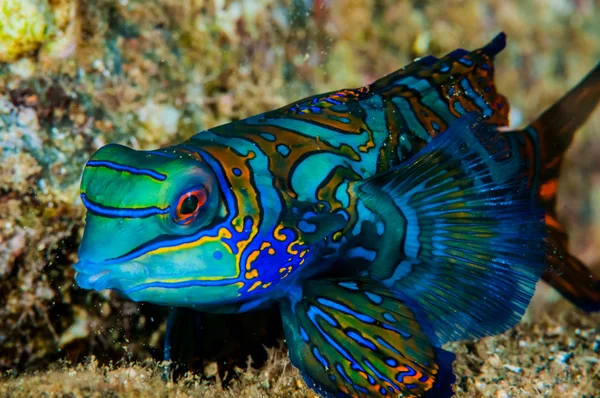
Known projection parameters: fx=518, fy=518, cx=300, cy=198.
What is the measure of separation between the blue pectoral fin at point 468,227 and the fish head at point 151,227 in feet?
3.21

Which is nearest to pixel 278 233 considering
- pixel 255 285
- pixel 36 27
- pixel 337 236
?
pixel 255 285

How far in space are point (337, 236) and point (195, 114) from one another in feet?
7.96

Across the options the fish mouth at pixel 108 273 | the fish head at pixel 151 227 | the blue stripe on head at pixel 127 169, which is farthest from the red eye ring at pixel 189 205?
Answer: the fish mouth at pixel 108 273

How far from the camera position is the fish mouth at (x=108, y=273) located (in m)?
2.39

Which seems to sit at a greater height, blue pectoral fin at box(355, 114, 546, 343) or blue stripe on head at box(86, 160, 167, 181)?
blue stripe on head at box(86, 160, 167, 181)

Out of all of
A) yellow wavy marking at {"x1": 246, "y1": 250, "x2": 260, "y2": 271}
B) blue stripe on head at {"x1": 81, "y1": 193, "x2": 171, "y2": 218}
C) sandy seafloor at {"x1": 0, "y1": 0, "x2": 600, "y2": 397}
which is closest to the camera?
blue stripe on head at {"x1": 81, "y1": 193, "x2": 171, "y2": 218}

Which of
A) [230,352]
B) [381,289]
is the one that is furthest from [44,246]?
[381,289]

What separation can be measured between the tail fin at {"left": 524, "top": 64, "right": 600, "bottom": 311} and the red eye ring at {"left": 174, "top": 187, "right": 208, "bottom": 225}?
9.11ft

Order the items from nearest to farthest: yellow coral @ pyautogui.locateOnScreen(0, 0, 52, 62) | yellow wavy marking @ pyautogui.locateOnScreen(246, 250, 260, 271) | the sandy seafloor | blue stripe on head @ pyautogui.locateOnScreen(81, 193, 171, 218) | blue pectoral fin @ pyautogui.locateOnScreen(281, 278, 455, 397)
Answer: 1. blue stripe on head @ pyautogui.locateOnScreen(81, 193, 171, 218)
2. yellow wavy marking @ pyautogui.locateOnScreen(246, 250, 260, 271)
3. blue pectoral fin @ pyautogui.locateOnScreen(281, 278, 455, 397)
4. the sandy seafloor
5. yellow coral @ pyautogui.locateOnScreen(0, 0, 52, 62)

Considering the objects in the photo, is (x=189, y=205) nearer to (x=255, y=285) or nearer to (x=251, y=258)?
(x=251, y=258)

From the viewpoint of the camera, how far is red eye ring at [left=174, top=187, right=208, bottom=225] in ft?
7.75

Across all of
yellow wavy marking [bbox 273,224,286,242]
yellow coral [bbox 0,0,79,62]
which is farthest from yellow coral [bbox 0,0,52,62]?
yellow wavy marking [bbox 273,224,286,242]

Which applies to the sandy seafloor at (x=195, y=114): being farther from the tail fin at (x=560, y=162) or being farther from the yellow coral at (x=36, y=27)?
the tail fin at (x=560, y=162)

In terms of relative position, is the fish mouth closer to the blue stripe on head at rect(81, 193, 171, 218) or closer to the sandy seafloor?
the blue stripe on head at rect(81, 193, 171, 218)
